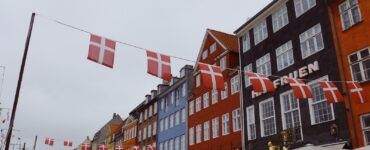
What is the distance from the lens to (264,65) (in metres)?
30.1

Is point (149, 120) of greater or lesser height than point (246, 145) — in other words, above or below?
above

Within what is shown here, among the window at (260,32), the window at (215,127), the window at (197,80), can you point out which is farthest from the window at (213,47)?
the window at (260,32)

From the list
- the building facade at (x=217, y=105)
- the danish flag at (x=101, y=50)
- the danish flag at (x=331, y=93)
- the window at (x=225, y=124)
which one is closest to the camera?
the danish flag at (x=101, y=50)

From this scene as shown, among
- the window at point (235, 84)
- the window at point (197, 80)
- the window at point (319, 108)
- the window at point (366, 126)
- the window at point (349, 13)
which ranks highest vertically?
the window at point (197, 80)

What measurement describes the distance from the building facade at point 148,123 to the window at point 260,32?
966 inches

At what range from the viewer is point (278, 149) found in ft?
83.7

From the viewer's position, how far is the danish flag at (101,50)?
1527 centimetres

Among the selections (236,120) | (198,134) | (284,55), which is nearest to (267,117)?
(284,55)

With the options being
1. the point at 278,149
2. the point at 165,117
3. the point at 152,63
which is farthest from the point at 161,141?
the point at 152,63

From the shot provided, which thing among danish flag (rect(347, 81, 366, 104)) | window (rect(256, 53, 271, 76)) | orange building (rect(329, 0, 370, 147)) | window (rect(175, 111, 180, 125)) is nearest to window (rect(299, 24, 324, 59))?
orange building (rect(329, 0, 370, 147))

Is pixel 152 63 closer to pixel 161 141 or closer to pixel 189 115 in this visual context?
pixel 189 115

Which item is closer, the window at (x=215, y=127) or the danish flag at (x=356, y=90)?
the danish flag at (x=356, y=90)

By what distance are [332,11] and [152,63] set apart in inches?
501

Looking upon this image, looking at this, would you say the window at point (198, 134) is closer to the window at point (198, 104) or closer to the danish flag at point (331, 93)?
the window at point (198, 104)
